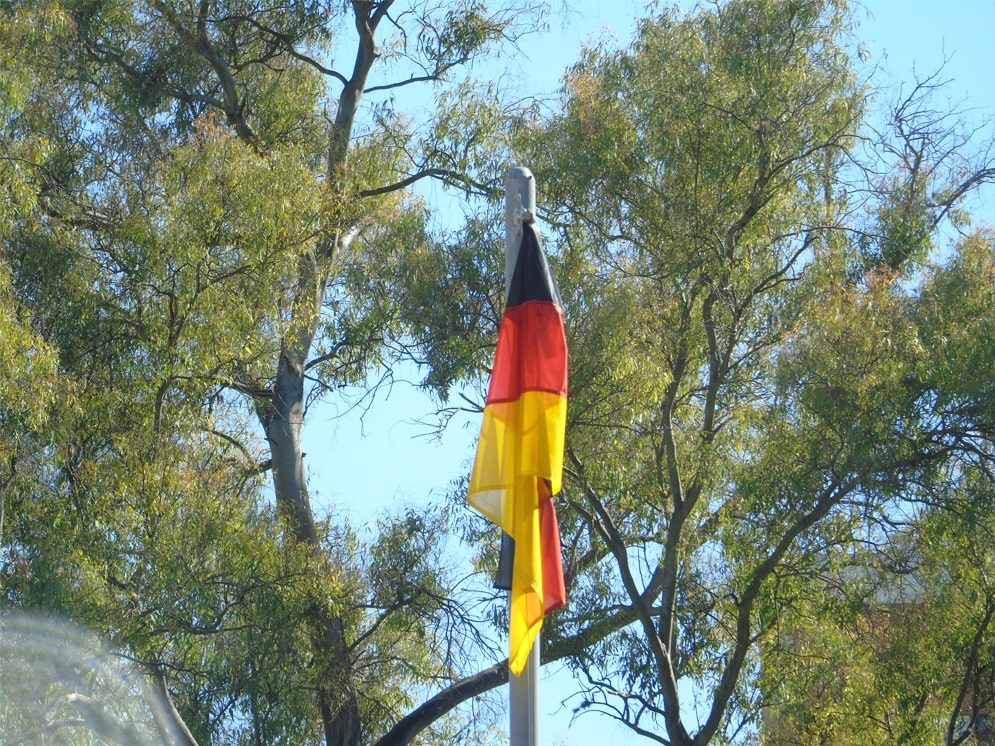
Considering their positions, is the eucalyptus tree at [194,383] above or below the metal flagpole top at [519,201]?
above

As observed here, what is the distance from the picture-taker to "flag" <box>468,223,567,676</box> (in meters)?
6.27

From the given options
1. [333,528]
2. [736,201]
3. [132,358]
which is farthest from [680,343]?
[132,358]

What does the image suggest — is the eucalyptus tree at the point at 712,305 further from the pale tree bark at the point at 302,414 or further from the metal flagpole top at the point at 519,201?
the metal flagpole top at the point at 519,201

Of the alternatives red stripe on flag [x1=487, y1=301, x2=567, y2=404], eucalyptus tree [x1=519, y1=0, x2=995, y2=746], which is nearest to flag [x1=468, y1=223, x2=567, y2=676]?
red stripe on flag [x1=487, y1=301, x2=567, y2=404]

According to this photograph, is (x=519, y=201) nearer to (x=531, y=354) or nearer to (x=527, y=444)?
(x=531, y=354)

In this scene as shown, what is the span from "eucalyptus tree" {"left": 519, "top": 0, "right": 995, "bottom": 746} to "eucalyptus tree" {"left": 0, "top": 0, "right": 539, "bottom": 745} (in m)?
1.43

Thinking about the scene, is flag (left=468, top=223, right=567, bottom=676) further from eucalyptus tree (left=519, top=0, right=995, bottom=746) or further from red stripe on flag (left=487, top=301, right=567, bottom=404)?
eucalyptus tree (left=519, top=0, right=995, bottom=746)

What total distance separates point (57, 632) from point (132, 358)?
2.47 meters

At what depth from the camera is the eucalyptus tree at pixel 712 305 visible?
11.6 meters

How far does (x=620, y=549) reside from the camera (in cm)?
1188

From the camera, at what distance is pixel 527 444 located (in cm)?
646

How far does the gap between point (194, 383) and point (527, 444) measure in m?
6.99

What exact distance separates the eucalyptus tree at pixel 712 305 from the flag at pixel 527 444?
4895 mm

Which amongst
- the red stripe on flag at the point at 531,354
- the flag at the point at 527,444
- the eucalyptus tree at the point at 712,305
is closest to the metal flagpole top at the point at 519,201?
the flag at the point at 527,444
